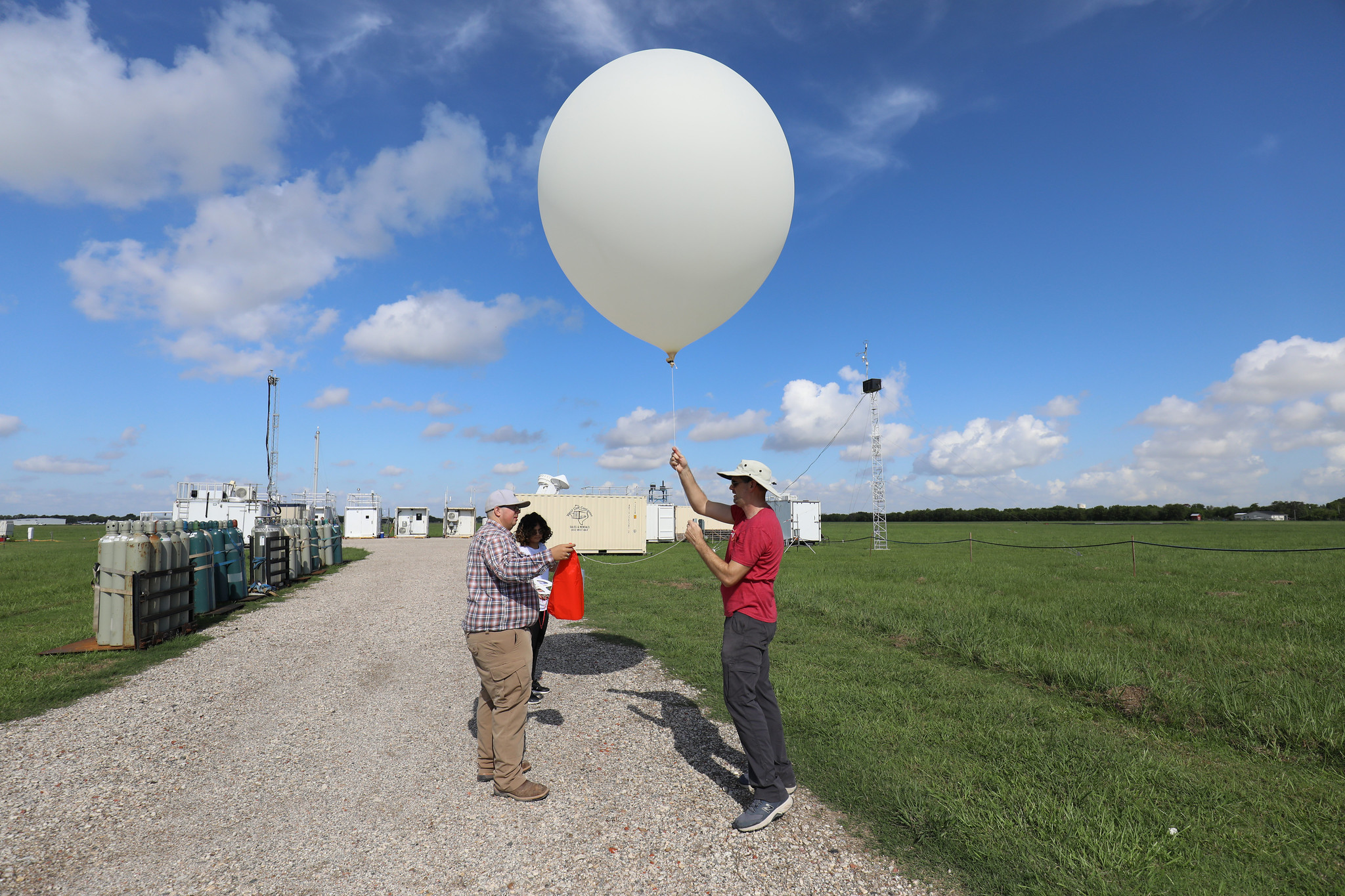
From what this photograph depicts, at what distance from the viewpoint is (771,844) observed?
354 cm

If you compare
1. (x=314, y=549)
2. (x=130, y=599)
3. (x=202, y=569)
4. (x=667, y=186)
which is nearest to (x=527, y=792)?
(x=667, y=186)

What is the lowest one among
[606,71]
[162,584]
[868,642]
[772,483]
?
[868,642]

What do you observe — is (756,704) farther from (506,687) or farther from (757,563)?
(506,687)

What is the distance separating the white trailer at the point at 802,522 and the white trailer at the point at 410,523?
98.7 feet

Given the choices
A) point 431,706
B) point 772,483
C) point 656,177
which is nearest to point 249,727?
point 431,706

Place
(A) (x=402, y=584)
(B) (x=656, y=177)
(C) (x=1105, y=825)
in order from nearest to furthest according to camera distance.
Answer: (C) (x=1105, y=825) < (B) (x=656, y=177) < (A) (x=402, y=584)

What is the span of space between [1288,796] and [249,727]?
774 centimetres

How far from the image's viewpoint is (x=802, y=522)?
3456 centimetres

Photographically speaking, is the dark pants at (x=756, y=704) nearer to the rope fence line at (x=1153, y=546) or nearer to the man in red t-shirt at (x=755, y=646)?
the man in red t-shirt at (x=755, y=646)

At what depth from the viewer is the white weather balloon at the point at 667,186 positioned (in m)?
4.53

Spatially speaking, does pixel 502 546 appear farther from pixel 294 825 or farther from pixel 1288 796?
pixel 1288 796

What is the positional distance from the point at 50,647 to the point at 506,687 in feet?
27.1

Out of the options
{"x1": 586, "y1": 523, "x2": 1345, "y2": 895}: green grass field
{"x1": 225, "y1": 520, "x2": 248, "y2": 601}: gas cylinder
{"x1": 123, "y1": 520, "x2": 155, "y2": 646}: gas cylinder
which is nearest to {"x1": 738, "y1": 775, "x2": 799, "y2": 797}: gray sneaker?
{"x1": 586, "y1": 523, "x2": 1345, "y2": 895}: green grass field

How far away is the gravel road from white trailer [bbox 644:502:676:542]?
2862cm
